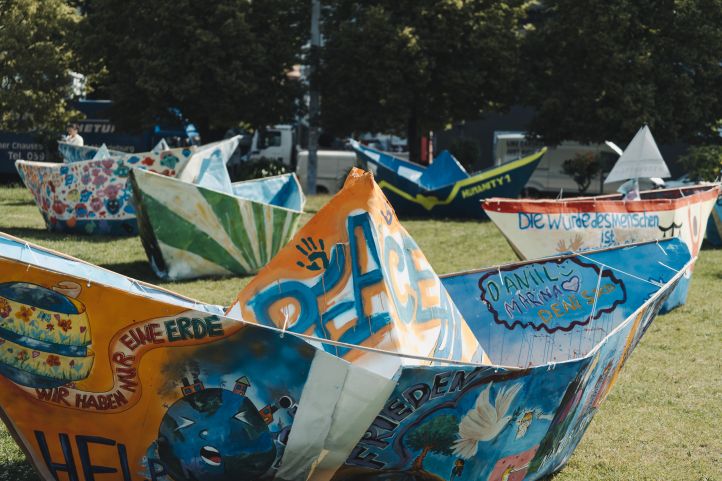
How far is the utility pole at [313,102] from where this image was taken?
2542 cm

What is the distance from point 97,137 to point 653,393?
24.4 meters

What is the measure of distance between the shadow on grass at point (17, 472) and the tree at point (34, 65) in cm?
2283

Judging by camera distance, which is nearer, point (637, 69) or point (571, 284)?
point (571, 284)

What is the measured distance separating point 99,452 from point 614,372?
3.19 metres

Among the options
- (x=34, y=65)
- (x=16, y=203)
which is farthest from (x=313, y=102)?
(x=16, y=203)

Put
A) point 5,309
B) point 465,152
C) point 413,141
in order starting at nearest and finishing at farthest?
point 5,309, point 465,152, point 413,141

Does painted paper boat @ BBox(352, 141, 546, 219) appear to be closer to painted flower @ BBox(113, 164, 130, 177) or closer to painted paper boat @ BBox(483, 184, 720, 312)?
painted flower @ BBox(113, 164, 130, 177)

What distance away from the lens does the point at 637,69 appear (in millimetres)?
24688

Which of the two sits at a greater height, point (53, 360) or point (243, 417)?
point (53, 360)

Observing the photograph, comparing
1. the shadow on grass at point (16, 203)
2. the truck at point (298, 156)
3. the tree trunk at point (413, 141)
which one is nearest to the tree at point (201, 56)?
the truck at point (298, 156)

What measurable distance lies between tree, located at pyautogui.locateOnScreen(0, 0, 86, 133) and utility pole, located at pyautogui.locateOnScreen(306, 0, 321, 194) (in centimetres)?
705

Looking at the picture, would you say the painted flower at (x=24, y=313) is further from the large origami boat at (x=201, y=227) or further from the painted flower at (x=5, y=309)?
the large origami boat at (x=201, y=227)

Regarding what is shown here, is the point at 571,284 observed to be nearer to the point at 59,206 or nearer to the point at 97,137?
the point at 59,206

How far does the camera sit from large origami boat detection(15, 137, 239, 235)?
604 inches
